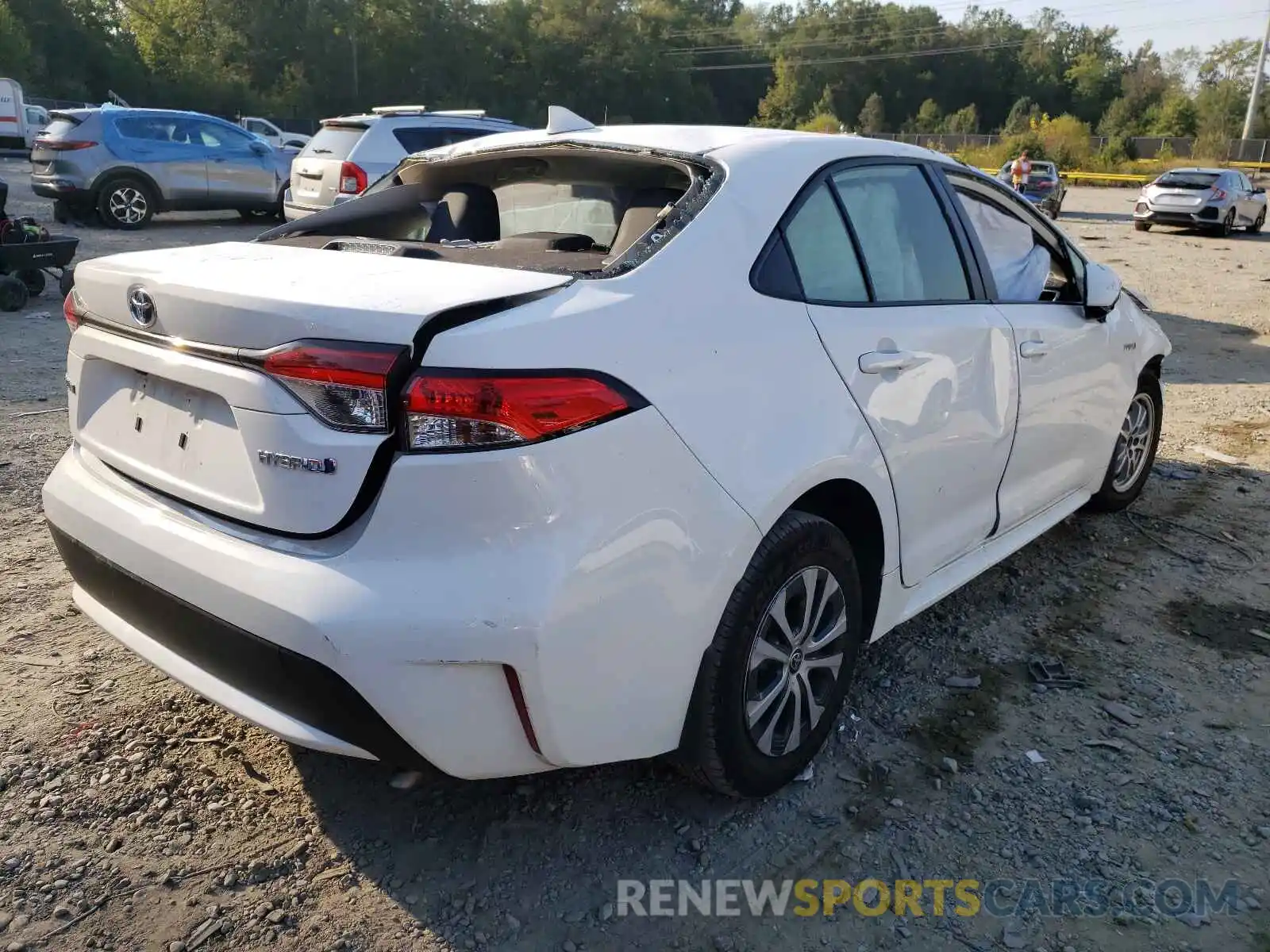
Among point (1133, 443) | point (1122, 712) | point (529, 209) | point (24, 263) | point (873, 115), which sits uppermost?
point (873, 115)

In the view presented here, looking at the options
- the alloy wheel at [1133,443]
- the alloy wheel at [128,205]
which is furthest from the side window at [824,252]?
the alloy wheel at [128,205]

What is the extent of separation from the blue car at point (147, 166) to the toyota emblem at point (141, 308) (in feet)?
45.7

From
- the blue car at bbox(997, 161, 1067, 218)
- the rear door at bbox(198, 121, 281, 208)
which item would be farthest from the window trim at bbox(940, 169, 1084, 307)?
the blue car at bbox(997, 161, 1067, 218)

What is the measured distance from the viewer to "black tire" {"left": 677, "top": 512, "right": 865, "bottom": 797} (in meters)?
2.34

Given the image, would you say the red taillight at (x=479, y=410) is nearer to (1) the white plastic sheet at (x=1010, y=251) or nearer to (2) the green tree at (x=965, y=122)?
(1) the white plastic sheet at (x=1010, y=251)

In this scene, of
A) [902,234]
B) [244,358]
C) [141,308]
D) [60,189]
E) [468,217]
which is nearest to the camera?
[244,358]

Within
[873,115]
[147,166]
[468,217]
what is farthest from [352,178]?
[873,115]

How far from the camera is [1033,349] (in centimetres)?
346

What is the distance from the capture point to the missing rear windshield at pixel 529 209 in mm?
2602

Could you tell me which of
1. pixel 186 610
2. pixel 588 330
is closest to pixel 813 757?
pixel 588 330

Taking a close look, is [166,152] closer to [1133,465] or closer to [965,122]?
[1133,465]

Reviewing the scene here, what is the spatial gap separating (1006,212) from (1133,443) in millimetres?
1645

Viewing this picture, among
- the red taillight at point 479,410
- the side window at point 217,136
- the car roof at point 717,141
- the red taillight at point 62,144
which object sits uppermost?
the car roof at point 717,141

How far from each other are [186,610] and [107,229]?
1478 centimetres
